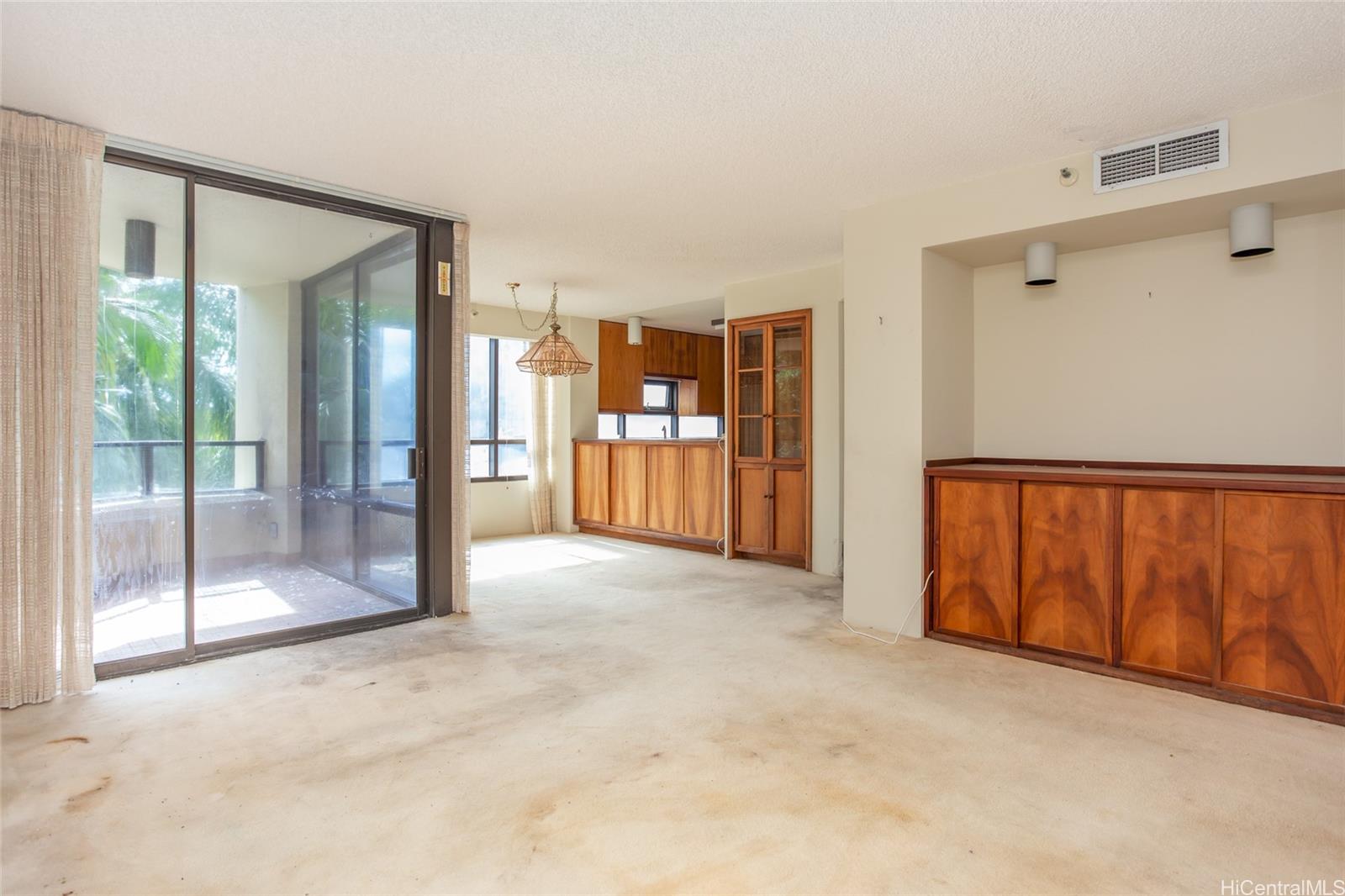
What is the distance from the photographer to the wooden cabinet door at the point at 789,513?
5664 millimetres

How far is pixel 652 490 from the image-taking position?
23.0ft

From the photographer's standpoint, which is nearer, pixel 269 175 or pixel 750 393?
pixel 269 175

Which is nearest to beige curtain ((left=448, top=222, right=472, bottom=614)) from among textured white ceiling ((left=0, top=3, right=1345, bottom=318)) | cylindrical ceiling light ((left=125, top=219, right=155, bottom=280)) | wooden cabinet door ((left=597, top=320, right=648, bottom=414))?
textured white ceiling ((left=0, top=3, right=1345, bottom=318))

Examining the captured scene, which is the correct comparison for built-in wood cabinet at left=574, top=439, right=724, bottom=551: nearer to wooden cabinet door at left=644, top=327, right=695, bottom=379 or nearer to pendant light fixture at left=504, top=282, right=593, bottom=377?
pendant light fixture at left=504, top=282, right=593, bottom=377

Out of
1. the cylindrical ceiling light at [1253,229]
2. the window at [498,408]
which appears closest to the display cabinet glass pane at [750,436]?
the window at [498,408]

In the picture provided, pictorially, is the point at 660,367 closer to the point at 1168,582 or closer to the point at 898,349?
the point at 898,349

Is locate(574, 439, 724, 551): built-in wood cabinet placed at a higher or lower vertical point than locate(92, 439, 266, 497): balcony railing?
lower

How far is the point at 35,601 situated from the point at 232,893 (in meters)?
2.01

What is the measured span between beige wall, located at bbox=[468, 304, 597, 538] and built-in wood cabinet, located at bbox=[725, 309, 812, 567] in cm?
229

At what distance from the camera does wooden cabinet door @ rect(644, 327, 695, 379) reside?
337 inches

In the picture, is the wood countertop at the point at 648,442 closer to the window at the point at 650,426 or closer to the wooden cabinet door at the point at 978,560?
the window at the point at 650,426

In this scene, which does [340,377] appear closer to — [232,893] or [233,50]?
[233,50]

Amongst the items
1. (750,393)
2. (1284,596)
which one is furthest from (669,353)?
(1284,596)

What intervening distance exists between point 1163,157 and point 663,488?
480cm
